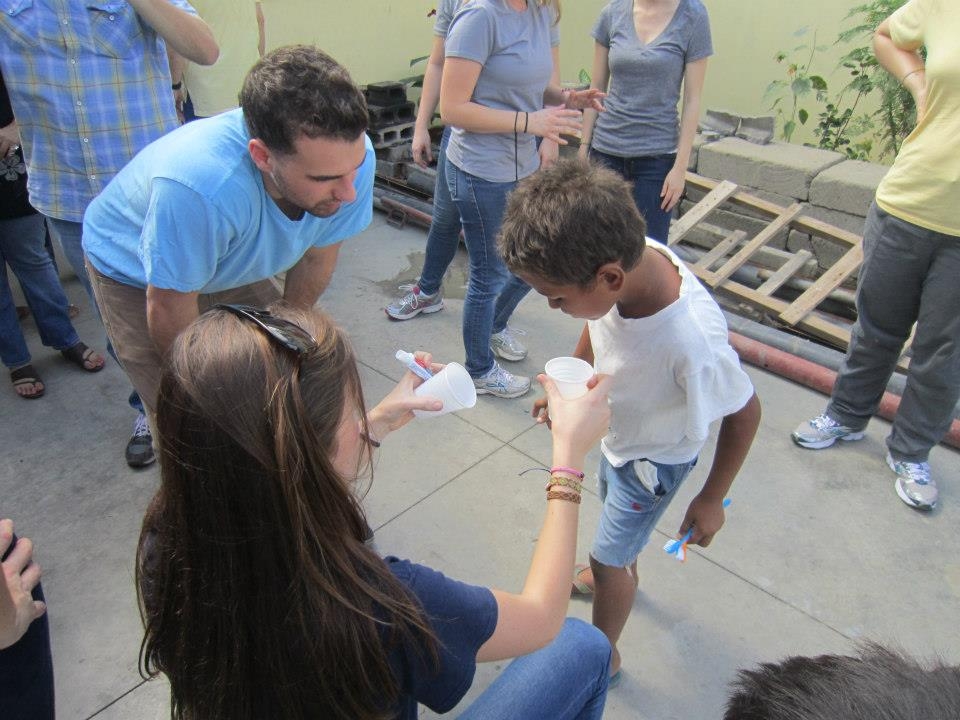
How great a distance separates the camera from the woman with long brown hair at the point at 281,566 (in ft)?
3.11

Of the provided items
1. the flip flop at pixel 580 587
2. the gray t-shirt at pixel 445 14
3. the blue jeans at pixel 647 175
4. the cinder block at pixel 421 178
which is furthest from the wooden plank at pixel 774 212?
the flip flop at pixel 580 587

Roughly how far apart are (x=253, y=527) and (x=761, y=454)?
2465mm

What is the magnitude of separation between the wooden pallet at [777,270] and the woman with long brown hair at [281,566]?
123 inches

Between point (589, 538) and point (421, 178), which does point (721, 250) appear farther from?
point (589, 538)

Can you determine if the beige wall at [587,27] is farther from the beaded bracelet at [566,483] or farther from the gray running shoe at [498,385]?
the beaded bracelet at [566,483]

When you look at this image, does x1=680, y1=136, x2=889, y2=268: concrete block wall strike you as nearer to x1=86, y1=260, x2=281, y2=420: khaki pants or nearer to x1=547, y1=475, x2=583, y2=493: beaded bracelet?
x1=547, y1=475, x2=583, y2=493: beaded bracelet

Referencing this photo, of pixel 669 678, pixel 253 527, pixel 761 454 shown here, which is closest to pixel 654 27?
pixel 761 454

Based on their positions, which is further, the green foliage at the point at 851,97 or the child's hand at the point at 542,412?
the green foliage at the point at 851,97

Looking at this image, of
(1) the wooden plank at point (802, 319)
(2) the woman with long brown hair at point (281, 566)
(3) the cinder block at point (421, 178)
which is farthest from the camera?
(3) the cinder block at point (421, 178)

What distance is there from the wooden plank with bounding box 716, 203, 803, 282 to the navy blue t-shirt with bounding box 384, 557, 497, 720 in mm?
3315

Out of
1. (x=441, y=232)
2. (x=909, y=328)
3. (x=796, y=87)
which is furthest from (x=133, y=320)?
(x=796, y=87)

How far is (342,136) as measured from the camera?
168 cm

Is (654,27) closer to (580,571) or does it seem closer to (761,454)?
(761,454)

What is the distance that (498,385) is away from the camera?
126 inches
